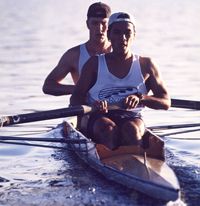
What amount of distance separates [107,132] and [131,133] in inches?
11.2

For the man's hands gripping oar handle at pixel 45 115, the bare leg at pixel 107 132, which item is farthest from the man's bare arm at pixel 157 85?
the man's hands gripping oar handle at pixel 45 115

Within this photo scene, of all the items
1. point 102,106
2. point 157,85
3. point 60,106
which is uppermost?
point 157,85

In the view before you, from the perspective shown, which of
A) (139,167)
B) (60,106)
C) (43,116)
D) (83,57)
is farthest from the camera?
(60,106)

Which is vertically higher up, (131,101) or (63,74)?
(63,74)

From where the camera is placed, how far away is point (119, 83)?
396 inches

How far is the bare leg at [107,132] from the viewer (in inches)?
377

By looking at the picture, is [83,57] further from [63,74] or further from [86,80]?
[86,80]

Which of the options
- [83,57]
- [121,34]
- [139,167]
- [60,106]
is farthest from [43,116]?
[60,106]

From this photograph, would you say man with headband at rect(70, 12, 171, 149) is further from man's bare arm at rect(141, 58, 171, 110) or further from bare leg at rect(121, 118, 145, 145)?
bare leg at rect(121, 118, 145, 145)

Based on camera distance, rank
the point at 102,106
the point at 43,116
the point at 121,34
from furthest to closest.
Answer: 1. the point at 43,116
2. the point at 121,34
3. the point at 102,106

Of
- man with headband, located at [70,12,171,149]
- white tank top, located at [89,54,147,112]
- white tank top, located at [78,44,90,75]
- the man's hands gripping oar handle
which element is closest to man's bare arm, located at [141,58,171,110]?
man with headband, located at [70,12,171,149]

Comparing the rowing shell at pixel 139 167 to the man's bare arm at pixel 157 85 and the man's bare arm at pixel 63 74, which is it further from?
the man's bare arm at pixel 63 74

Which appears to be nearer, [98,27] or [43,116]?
[43,116]

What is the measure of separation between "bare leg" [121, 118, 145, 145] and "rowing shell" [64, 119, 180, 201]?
100 mm
